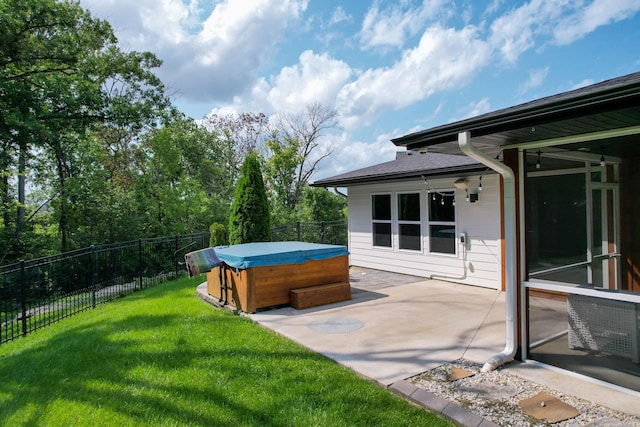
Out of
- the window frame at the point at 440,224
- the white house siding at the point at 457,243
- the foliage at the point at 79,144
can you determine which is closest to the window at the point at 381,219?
the white house siding at the point at 457,243

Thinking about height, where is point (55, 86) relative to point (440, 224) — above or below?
above

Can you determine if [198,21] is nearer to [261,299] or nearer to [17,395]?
[261,299]

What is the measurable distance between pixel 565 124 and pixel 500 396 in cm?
227

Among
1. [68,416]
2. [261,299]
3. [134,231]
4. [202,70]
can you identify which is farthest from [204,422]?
[202,70]

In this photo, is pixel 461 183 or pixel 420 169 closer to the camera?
pixel 461 183

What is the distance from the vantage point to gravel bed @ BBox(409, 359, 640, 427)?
257cm

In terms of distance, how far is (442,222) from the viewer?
7941 millimetres

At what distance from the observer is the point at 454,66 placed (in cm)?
1012

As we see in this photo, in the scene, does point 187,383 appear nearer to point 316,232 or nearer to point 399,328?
point 399,328

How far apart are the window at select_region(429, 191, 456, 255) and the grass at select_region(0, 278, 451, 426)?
469cm

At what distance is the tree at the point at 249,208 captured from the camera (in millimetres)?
8250

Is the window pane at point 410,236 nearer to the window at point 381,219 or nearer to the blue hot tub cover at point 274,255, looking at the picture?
the window at point 381,219

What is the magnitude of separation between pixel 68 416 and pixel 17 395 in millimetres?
1014

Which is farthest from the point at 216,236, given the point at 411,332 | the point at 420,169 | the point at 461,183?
the point at 411,332
